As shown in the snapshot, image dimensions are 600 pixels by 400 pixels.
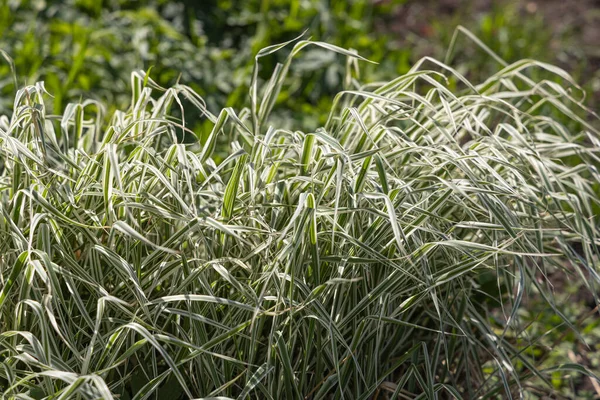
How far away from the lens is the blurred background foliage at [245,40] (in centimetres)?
297

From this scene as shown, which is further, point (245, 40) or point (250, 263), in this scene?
point (245, 40)

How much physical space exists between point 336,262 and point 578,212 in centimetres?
65

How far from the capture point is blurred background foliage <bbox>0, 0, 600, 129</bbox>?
2.97 metres

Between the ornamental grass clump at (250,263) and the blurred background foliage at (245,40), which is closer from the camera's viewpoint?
the ornamental grass clump at (250,263)

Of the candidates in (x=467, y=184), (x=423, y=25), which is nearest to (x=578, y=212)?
(x=467, y=184)

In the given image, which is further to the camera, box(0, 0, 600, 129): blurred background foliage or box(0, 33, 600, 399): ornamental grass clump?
box(0, 0, 600, 129): blurred background foliage

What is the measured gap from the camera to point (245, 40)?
352 centimetres

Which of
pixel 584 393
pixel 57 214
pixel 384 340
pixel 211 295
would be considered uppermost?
pixel 57 214

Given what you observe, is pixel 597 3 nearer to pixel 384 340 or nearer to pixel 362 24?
pixel 362 24

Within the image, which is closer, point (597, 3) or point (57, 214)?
point (57, 214)

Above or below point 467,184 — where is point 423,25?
below

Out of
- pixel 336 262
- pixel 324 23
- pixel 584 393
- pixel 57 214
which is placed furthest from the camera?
pixel 324 23

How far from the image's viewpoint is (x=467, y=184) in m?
1.75

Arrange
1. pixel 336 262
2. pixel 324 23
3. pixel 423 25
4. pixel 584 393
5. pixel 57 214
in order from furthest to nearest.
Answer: pixel 423 25, pixel 324 23, pixel 584 393, pixel 336 262, pixel 57 214
